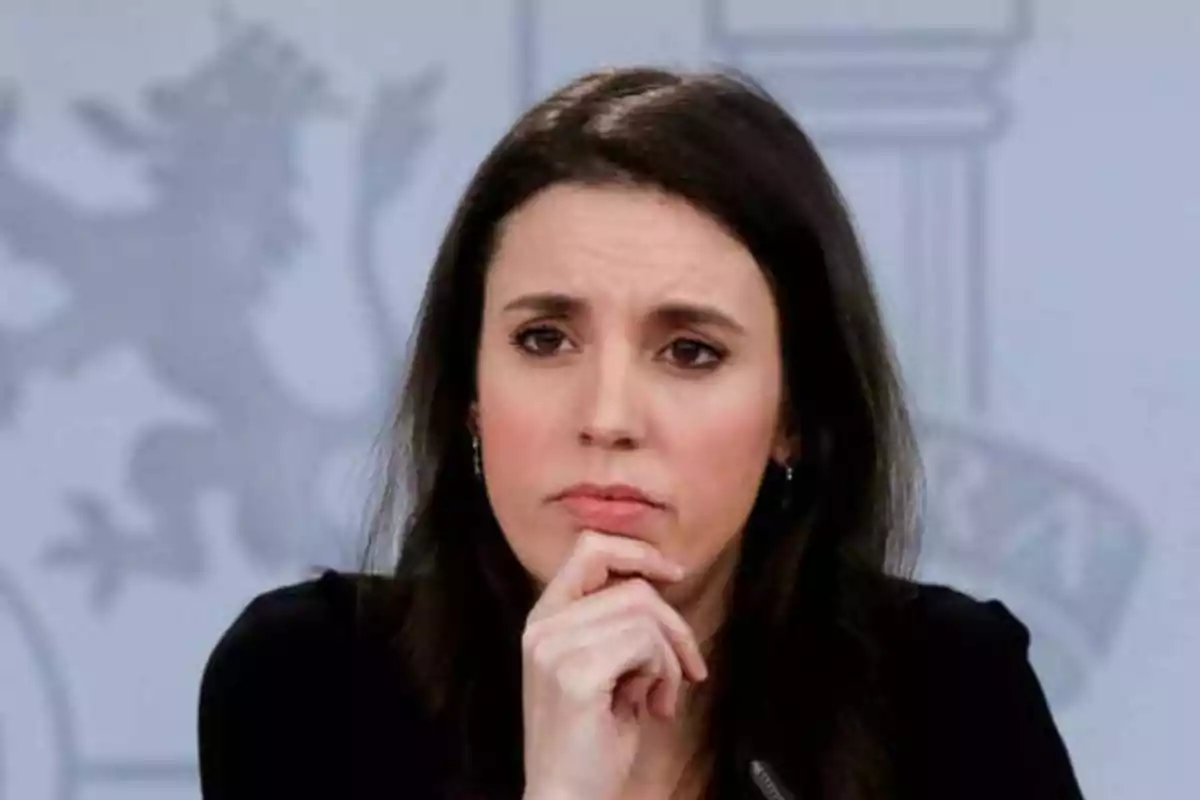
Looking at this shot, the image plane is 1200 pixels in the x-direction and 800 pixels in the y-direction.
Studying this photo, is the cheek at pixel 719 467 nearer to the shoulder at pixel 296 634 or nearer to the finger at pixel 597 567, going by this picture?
the finger at pixel 597 567

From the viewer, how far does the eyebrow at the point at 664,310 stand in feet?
3.23

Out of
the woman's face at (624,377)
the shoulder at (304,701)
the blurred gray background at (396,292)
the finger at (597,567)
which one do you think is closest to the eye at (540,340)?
the woman's face at (624,377)

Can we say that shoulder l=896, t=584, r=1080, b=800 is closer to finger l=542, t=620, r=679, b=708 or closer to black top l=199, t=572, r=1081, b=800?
black top l=199, t=572, r=1081, b=800

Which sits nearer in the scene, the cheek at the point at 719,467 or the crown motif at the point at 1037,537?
the cheek at the point at 719,467

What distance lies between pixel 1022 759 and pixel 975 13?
56 cm

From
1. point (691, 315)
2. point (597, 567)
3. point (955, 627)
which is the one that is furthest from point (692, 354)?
point (955, 627)

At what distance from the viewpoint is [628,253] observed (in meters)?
0.99

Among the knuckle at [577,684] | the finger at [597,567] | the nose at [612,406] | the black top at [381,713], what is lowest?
the black top at [381,713]

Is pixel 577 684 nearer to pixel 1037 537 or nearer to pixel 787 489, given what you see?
pixel 787 489

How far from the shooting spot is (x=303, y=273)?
1.40 metres

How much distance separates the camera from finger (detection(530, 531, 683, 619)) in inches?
37.9

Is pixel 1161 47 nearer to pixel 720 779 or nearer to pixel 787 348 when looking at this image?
pixel 787 348

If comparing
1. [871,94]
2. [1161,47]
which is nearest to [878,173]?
[871,94]

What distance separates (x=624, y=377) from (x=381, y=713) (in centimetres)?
31
